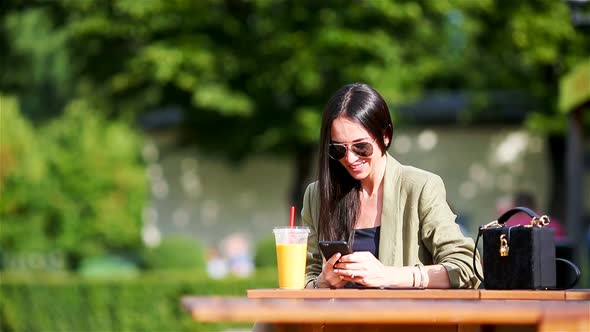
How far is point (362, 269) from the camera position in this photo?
11.7 ft

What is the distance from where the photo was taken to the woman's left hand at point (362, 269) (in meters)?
3.56

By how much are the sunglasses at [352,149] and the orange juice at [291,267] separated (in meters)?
0.39

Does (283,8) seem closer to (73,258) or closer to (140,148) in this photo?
(140,148)

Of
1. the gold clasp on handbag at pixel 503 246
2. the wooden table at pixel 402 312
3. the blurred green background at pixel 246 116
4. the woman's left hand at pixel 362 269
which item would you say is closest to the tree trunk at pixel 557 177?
the blurred green background at pixel 246 116

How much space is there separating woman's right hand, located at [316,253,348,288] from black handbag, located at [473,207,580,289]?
1.57 feet

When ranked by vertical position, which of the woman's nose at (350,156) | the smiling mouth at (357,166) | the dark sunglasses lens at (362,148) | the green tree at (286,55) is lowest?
the smiling mouth at (357,166)

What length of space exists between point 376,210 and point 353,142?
1.06 feet

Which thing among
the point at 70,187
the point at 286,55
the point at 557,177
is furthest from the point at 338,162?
the point at 557,177

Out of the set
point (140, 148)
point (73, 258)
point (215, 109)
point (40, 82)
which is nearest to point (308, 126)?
point (215, 109)

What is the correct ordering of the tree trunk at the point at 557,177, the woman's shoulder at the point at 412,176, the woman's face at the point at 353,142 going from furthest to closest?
1. the tree trunk at the point at 557,177
2. the woman's shoulder at the point at 412,176
3. the woman's face at the point at 353,142

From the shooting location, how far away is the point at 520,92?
20656 mm

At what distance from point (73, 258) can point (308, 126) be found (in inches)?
178

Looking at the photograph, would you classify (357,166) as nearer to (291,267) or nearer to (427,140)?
(291,267)

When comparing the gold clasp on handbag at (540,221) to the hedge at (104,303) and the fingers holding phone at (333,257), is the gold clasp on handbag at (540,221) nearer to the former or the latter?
the fingers holding phone at (333,257)
